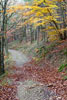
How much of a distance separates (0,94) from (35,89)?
1.99 metres

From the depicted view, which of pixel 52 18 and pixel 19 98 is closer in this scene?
pixel 19 98

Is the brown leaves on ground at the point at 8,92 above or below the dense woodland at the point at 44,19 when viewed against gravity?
below

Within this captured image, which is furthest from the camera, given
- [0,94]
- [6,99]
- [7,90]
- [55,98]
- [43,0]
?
[43,0]

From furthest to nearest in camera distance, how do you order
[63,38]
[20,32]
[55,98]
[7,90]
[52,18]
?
[20,32] < [63,38] < [52,18] < [7,90] < [55,98]

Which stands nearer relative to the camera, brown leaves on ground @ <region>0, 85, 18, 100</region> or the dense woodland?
brown leaves on ground @ <region>0, 85, 18, 100</region>

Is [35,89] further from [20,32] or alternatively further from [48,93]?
[20,32]

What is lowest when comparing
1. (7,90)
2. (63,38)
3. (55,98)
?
(7,90)

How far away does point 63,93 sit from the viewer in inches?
214

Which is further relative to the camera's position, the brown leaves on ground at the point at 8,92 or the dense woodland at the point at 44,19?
the dense woodland at the point at 44,19

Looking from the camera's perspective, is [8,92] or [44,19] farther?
[44,19]

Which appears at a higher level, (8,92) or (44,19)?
(44,19)

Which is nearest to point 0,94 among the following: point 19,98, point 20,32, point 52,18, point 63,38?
point 19,98

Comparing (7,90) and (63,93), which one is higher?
(63,93)

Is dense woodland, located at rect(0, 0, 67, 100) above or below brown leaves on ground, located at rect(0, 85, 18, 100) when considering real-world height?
above
